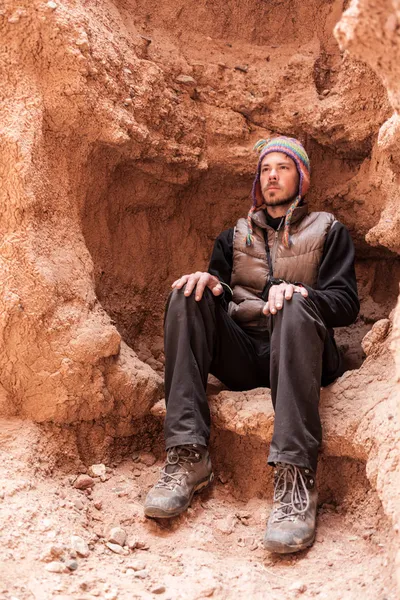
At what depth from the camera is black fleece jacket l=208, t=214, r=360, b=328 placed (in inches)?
101

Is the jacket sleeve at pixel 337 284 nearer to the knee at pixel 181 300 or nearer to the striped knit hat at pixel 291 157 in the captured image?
the striped knit hat at pixel 291 157

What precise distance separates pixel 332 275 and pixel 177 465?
1.04m

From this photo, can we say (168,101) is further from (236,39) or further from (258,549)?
(258,549)

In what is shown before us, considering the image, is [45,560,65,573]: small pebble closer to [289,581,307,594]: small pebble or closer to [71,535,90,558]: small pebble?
[71,535,90,558]: small pebble

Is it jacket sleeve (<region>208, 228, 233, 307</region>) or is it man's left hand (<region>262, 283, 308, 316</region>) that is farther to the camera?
jacket sleeve (<region>208, 228, 233, 307</region>)

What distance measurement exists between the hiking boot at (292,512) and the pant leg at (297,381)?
6 centimetres

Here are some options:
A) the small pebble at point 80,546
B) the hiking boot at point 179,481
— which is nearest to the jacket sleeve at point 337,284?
the hiking boot at point 179,481

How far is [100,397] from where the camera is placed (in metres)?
2.69

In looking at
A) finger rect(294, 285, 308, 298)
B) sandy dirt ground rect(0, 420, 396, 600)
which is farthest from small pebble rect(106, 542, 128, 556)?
finger rect(294, 285, 308, 298)

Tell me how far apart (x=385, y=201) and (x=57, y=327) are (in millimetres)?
1642

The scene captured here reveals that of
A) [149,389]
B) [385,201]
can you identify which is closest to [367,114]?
[385,201]

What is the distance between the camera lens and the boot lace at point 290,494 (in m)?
2.21

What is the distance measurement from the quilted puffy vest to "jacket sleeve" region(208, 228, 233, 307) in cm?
3

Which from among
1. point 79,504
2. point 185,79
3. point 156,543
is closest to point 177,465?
point 156,543
